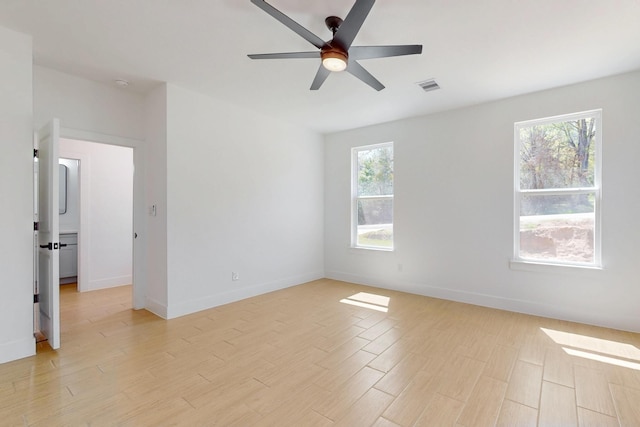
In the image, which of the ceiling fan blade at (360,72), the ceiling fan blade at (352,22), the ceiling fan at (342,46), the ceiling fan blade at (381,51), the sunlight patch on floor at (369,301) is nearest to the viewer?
the ceiling fan blade at (352,22)

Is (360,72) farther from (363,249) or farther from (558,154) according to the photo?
(363,249)

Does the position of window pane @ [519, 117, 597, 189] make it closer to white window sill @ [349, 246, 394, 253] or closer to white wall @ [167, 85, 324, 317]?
white window sill @ [349, 246, 394, 253]

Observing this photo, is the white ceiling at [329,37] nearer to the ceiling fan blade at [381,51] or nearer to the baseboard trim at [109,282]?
the ceiling fan blade at [381,51]

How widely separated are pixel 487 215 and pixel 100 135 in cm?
491

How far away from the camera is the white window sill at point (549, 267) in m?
3.39

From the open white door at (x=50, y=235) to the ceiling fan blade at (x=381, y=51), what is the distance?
2681mm

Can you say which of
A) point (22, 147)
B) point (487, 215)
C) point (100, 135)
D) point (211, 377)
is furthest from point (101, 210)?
point (487, 215)

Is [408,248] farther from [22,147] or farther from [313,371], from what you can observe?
[22,147]

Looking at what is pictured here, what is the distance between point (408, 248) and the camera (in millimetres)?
4750

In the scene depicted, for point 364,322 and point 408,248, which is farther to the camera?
point 408,248

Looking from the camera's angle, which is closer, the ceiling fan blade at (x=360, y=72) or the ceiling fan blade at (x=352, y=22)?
the ceiling fan blade at (x=352, y=22)

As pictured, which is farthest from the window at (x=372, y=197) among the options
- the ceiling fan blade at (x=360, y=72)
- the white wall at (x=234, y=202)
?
the ceiling fan blade at (x=360, y=72)

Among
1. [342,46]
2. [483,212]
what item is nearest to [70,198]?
[342,46]

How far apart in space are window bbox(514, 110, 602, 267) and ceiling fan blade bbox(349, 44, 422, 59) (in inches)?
101
